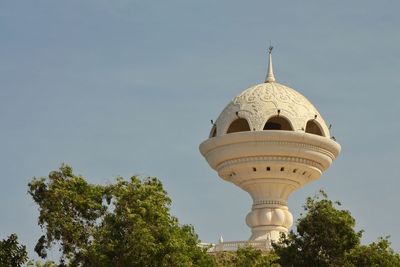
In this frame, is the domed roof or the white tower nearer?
the white tower

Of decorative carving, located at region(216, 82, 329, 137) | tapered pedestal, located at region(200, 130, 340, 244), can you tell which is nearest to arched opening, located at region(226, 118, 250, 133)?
decorative carving, located at region(216, 82, 329, 137)

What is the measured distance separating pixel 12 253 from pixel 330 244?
1356 centimetres

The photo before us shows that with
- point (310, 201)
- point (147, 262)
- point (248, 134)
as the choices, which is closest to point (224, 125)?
point (248, 134)

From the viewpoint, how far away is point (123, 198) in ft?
169

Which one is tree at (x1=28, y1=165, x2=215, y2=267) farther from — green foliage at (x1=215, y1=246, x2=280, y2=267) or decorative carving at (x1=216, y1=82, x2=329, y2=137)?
decorative carving at (x1=216, y1=82, x2=329, y2=137)

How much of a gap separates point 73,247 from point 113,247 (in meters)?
A: 3.26

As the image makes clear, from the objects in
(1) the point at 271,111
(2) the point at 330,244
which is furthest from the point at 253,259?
(1) the point at 271,111

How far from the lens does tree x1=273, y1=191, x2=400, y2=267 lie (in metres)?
50.7

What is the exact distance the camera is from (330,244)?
51594 mm

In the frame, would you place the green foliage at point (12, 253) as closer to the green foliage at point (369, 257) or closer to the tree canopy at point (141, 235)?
the tree canopy at point (141, 235)

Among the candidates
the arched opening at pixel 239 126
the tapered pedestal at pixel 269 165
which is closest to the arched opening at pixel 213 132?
the arched opening at pixel 239 126

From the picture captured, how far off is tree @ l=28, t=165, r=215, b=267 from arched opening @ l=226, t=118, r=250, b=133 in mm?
18852

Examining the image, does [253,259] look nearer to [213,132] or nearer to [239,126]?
[213,132]

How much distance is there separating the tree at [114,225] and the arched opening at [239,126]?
18.9 m
